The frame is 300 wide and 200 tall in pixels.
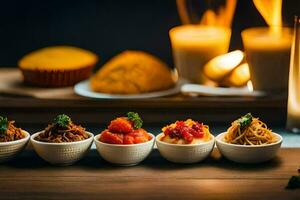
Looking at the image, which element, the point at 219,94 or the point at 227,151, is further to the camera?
the point at 219,94

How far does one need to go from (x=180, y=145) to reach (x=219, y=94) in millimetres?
676

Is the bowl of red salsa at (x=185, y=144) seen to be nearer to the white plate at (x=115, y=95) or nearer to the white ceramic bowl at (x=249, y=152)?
the white ceramic bowl at (x=249, y=152)

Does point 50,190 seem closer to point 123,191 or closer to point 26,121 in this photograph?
point 123,191

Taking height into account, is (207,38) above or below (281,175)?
above

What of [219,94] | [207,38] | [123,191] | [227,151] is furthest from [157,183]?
[207,38]

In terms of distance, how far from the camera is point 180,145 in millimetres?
2680

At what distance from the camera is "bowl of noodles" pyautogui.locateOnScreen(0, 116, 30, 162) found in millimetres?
2723

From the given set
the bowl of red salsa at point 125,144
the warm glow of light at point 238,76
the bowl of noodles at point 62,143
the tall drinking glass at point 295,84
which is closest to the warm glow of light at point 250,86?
the warm glow of light at point 238,76

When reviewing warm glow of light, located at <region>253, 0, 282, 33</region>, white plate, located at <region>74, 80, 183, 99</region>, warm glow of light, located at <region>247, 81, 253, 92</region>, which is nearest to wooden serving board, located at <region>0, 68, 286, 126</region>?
white plate, located at <region>74, 80, 183, 99</region>

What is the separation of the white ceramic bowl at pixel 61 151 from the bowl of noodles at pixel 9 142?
6 centimetres

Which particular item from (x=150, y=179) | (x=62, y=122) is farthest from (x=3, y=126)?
(x=150, y=179)

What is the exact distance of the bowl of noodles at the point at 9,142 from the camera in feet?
8.93

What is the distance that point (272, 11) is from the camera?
3.32 meters

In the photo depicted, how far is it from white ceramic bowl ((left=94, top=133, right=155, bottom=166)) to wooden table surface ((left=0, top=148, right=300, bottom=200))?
0.09 ft
